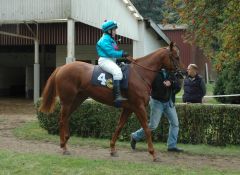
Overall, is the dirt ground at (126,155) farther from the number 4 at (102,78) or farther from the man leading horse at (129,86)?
the number 4 at (102,78)

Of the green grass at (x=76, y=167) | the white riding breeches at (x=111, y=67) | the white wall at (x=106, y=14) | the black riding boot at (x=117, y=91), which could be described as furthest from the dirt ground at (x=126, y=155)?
the white wall at (x=106, y=14)

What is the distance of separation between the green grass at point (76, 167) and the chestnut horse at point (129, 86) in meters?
0.86

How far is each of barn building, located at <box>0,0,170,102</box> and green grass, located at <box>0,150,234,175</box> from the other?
8419mm

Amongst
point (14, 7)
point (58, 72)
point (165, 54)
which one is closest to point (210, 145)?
point (165, 54)

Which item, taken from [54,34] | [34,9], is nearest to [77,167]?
[34,9]

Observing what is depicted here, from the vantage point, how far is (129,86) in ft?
29.8

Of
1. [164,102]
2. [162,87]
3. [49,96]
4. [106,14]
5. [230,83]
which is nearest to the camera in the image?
[162,87]

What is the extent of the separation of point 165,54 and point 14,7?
31.6 feet

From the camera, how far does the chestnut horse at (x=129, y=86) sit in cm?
903

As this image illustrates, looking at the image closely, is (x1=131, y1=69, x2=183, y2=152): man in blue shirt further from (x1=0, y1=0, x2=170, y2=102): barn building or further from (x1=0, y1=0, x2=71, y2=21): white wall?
(x1=0, y1=0, x2=71, y2=21): white wall

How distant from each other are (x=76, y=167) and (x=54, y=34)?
16.5m

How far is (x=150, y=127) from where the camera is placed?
987 cm

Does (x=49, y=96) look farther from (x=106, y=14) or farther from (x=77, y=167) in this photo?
(x=106, y=14)

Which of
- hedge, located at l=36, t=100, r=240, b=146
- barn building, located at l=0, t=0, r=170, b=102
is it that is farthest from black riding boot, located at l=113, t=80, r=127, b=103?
barn building, located at l=0, t=0, r=170, b=102
